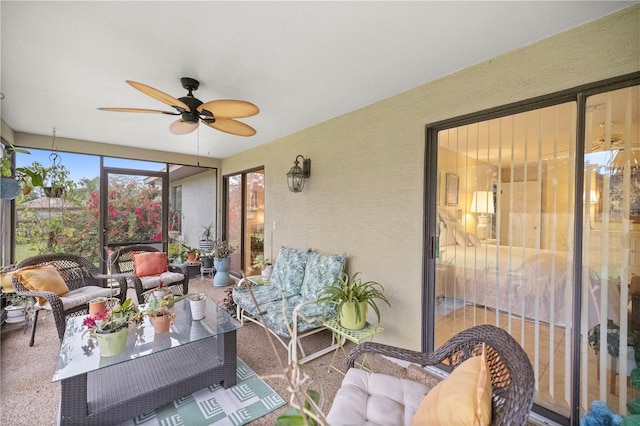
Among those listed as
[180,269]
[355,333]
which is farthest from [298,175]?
[180,269]

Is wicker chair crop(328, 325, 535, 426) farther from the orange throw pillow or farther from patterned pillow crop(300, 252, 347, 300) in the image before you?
the orange throw pillow

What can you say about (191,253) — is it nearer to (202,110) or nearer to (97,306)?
(97,306)

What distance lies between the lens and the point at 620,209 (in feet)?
5.25

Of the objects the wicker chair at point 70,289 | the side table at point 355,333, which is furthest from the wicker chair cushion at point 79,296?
the side table at point 355,333

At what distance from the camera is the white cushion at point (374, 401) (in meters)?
1.25

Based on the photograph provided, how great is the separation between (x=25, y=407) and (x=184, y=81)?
2.65 metres

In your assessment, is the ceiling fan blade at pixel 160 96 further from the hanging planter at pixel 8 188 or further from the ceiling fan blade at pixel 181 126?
the hanging planter at pixel 8 188

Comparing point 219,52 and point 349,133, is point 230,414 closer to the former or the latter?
point 219,52

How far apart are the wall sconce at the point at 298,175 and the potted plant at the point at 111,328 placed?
2256mm

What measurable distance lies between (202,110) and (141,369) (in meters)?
2.06

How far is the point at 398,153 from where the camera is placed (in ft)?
8.64

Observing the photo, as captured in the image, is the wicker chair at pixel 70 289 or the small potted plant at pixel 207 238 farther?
the small potted plant at pixel 207 238

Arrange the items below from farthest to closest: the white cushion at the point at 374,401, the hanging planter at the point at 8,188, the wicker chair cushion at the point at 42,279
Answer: the wicker chair cushion at the point at 42,279
the hanging planter at the point at 8,188
the white cushion at the point at 374,401

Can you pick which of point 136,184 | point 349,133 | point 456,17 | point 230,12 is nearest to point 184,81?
point 230,12
